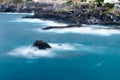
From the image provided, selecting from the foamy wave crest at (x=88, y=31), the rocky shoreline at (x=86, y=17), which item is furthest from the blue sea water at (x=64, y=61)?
the rocky shoreline at (x=86, y=17)

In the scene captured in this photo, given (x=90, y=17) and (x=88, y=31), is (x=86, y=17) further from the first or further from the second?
(x=88, y=31)

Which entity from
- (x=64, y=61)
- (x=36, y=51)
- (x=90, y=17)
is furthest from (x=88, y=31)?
(x=64, y=61)

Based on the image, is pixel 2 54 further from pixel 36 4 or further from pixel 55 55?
pixel 36 4

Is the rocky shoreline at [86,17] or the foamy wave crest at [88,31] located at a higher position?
the rocky shoreline at [86,17]

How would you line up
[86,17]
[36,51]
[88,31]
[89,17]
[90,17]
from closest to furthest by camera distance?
[36,51]
[88,31]
[90,17]
[89,17]
[86,17]

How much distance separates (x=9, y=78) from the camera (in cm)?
2734

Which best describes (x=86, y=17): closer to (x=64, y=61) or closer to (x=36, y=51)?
(x=36, y=51)

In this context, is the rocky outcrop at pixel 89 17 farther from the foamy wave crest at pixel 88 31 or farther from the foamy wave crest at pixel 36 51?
the foamy wave crest at pixel 36 51

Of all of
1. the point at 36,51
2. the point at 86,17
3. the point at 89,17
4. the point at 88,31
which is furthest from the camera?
the point at 86,17

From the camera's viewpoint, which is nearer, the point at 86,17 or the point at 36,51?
the point at 36,51

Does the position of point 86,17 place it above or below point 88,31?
above

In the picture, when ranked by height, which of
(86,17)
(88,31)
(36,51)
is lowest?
(88,31)

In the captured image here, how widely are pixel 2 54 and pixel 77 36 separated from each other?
1872 cm

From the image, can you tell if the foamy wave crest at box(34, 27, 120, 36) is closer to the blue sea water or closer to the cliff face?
the cliff face
